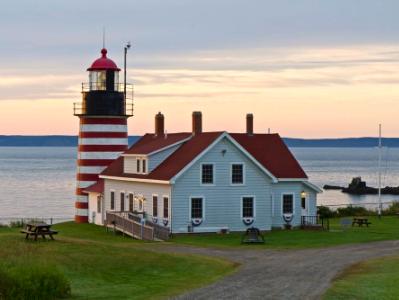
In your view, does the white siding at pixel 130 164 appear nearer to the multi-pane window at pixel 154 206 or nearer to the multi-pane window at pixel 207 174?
the multi-pane window at pixel 154 206

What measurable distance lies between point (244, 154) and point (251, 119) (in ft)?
22.1

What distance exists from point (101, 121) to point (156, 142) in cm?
568

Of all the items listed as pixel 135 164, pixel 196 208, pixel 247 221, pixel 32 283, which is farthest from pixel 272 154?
pixel 32 283

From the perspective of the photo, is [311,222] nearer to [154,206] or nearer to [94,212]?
[154,206]

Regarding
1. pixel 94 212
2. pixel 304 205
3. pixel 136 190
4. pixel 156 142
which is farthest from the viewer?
pixel 94 212

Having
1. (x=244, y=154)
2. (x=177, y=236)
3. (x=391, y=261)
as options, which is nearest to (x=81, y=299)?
(x=391, y=261)

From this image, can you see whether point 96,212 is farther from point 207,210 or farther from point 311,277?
point 311,277

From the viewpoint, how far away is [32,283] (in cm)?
2423

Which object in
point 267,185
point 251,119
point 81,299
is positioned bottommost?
point 81,299

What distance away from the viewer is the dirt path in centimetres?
2528

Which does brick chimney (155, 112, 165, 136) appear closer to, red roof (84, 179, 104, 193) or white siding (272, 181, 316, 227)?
red roof (84, 179, 104, 193)

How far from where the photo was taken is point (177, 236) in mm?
46031

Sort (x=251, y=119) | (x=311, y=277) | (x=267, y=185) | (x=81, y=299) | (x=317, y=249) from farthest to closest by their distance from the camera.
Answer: (x=251, y=119) → (x=267, y=185) → (x=317, y=249) → (x=311, y=277) → (x=81, y=299)

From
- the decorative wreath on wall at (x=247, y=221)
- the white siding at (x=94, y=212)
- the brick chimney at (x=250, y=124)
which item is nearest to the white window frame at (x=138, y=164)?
the white siding at (x=94, y=212)
